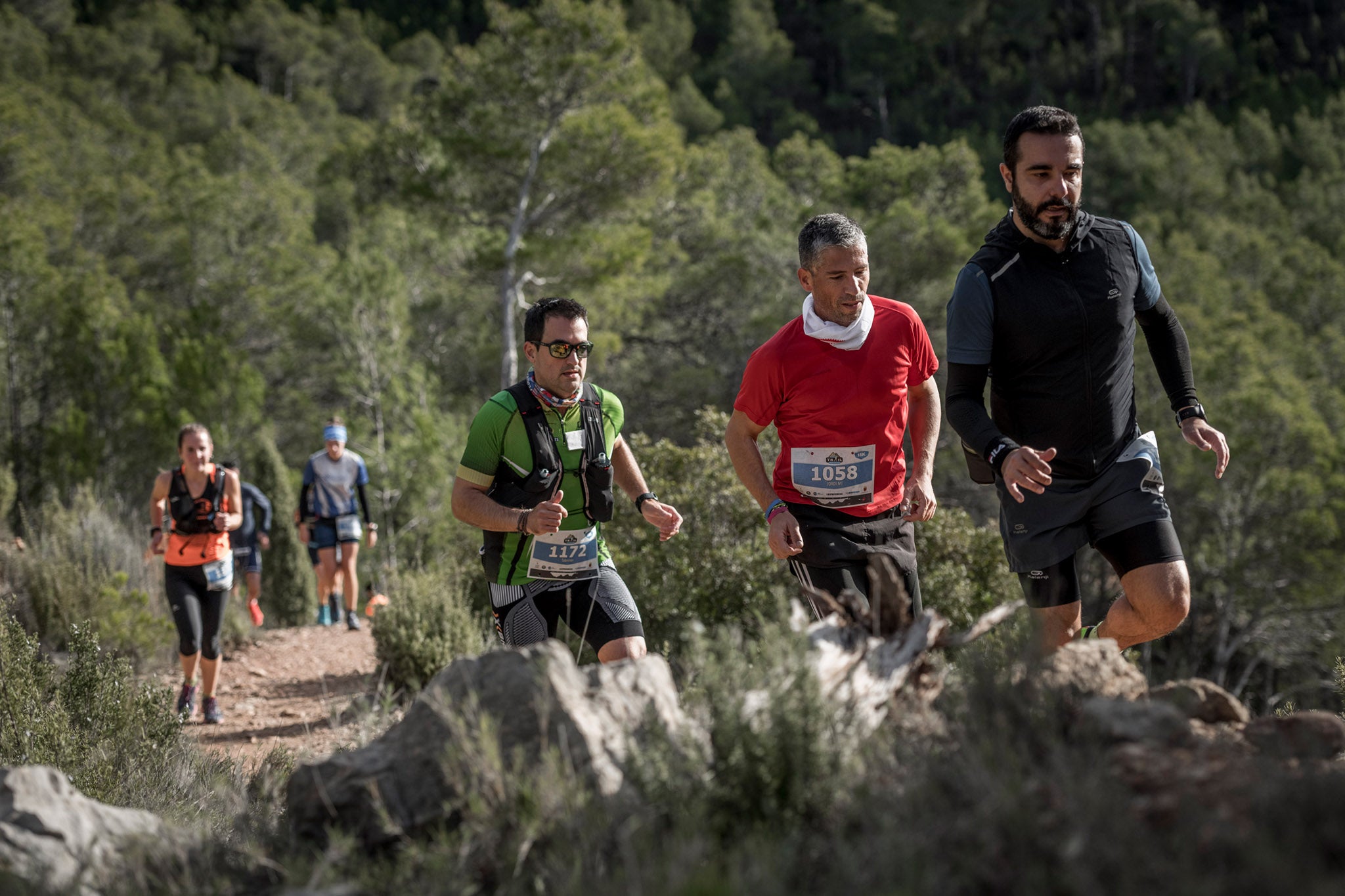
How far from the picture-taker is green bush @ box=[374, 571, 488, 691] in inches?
291

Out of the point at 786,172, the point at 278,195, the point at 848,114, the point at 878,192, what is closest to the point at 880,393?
the point at 878,192

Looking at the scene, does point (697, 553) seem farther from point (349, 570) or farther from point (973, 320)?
point (973, 320)

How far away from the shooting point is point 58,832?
2469 millimetres

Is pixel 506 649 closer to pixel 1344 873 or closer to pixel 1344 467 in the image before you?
pixel 1344 873

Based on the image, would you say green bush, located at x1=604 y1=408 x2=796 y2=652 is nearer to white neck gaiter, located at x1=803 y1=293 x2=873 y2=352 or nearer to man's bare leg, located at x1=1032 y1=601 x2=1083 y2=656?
white neck gaiter, located at x1=803 y1=293 x2=873 y2=352

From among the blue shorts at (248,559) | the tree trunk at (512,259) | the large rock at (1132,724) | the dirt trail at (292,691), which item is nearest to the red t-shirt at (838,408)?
the large rock at (1132,724)

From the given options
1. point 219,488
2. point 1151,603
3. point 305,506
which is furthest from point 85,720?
point 305,506

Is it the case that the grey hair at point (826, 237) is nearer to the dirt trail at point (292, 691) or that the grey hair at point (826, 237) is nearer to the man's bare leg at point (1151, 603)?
the man's bare leg at point (1151, 603)

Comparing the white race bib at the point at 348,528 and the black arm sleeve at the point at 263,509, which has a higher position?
the black arm sleeve at the point at 263,509

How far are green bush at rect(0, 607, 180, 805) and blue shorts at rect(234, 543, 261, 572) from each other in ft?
12.7

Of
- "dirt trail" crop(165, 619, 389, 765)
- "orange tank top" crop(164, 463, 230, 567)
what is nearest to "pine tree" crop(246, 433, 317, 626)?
"dirt trail" crop(165, 619, 389, 765)

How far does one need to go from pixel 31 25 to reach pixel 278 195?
23.4m

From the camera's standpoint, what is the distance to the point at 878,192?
29312mm

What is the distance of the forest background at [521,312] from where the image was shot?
32.7 ft
